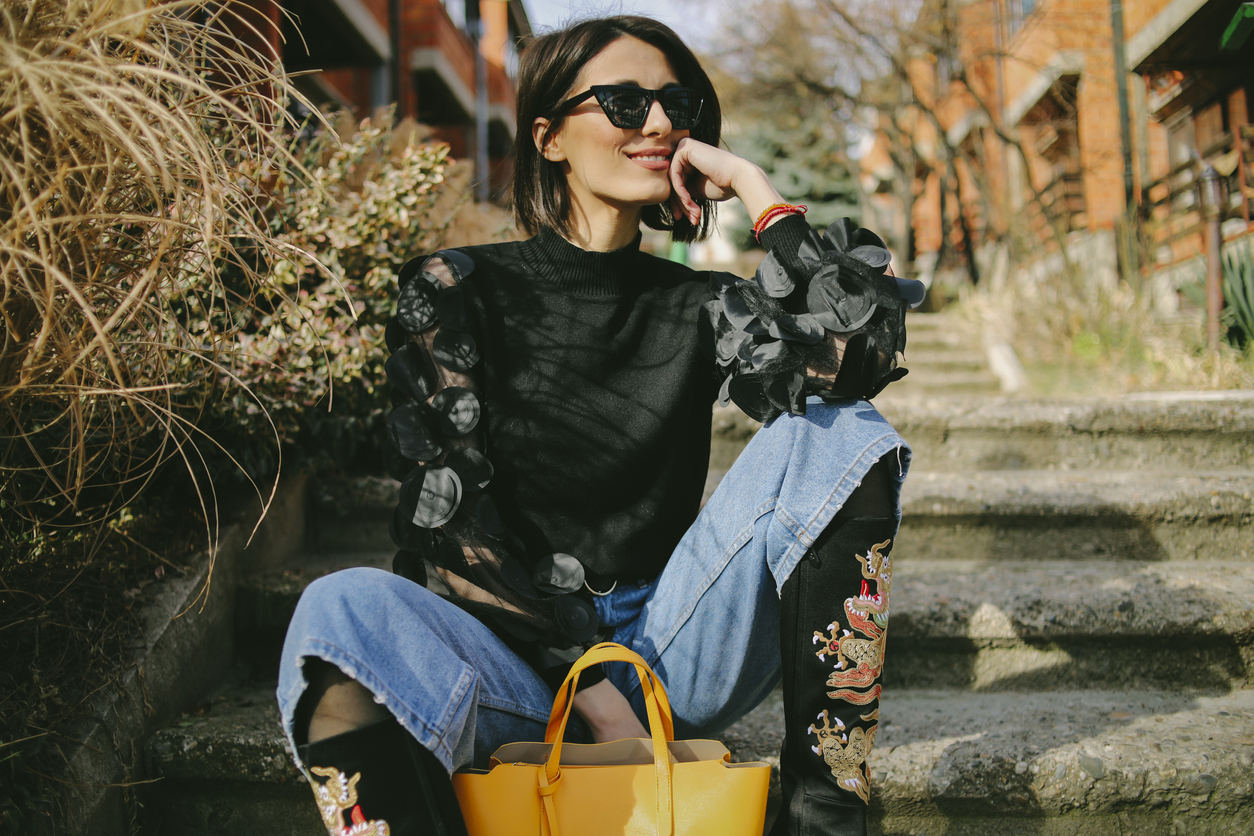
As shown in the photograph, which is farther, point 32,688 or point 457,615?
point 32,688

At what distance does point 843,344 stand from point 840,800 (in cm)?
64

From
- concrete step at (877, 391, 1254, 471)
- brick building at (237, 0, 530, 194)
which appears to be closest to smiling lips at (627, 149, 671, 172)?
concrete step at (877, 391, 1254, 471)

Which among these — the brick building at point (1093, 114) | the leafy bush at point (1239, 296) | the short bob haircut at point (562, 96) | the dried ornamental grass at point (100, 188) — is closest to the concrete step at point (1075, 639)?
the short bob haircut at point (562, 96)

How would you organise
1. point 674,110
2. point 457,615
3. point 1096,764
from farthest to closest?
point 674,110
point 1096,764
point 457,615

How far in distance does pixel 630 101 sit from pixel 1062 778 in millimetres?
1380

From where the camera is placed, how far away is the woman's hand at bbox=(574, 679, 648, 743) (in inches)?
43.2

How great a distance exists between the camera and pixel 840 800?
3.42ft

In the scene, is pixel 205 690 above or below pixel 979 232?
below

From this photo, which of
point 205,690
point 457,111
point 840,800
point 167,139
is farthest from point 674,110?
point 457,111

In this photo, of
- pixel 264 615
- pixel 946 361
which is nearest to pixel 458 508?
pixel 264 615

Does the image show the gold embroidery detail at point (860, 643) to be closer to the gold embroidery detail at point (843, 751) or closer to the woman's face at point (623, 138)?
the gold embroidery detail at point (843, 751)

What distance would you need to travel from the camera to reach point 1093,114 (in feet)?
25.1

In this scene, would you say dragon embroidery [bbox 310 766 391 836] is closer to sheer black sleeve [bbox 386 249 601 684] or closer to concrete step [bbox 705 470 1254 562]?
sheer black sleeve [bbox 386 249 601 684]

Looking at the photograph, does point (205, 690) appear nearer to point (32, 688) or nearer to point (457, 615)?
point (32, 688)
